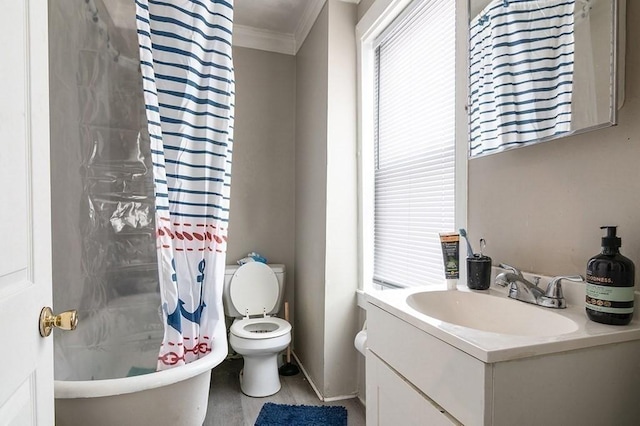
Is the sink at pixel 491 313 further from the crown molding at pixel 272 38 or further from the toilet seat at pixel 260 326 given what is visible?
the crown molding at pixel 272 38

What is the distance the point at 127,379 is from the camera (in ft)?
4.17

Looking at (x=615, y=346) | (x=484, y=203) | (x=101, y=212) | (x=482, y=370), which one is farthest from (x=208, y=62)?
(x=615, y=346)

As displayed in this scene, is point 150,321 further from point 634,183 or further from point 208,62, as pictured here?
point 634,183

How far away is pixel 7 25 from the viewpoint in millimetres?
621

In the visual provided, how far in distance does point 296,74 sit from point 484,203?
2242 mm

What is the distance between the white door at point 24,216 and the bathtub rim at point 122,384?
0.46 m

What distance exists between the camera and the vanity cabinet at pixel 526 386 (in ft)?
2.15

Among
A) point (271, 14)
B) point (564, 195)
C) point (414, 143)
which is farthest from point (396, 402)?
point (271, 14)

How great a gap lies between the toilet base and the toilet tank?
0.39 meters

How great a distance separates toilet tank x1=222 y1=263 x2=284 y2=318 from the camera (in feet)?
8.35

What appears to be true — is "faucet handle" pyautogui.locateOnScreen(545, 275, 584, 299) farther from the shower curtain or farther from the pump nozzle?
the shower curtain

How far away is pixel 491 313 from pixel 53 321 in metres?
1.14

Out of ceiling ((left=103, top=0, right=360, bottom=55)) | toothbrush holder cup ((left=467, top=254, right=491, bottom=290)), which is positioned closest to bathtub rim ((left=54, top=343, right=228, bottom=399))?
toothbrush holder cup ((left=467, top=254, right=491, bottom=290))

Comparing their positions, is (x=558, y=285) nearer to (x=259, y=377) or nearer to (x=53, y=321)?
(x=53, y=321)
